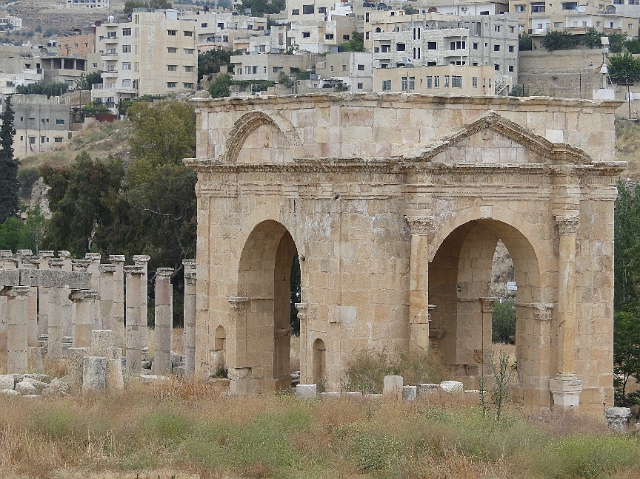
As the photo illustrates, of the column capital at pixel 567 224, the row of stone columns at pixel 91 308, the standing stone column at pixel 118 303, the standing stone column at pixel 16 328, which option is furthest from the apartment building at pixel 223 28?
the column capital at pixel 567 224

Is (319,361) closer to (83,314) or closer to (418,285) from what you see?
(418,285)

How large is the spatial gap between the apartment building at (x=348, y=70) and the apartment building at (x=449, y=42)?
94cm

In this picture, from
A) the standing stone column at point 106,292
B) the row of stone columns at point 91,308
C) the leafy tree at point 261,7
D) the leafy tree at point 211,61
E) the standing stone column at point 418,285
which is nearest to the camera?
the standing stone column at point 418,285

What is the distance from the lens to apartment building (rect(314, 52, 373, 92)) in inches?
4008

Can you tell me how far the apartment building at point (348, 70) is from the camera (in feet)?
334

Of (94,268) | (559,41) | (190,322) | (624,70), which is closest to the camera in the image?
(190,322)

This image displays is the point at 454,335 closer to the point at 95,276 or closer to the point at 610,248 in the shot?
the point at 610,248

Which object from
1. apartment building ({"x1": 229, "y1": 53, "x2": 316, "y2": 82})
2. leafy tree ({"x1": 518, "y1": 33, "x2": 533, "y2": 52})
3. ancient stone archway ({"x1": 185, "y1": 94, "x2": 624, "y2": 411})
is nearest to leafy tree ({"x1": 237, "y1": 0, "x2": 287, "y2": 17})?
apartment building ({"x1": 229, "y1": 53, "x2": 316, "y2": 82})

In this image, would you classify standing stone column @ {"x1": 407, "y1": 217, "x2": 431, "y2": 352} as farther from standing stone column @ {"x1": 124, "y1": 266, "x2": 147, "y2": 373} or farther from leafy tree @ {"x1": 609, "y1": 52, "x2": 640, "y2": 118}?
leafy tree @ {"x1": 609, "y1": 52, "x2": 640, "y2": 118}

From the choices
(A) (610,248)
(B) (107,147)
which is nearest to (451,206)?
(A) (610,248)

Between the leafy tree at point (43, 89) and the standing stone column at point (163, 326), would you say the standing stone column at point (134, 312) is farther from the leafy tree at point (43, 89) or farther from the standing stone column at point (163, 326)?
the leafy tree at point (43, 89)

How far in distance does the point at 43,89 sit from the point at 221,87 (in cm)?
2598

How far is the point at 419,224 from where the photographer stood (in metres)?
26.2

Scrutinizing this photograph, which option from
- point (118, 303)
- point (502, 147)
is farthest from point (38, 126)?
point (502, 147)
